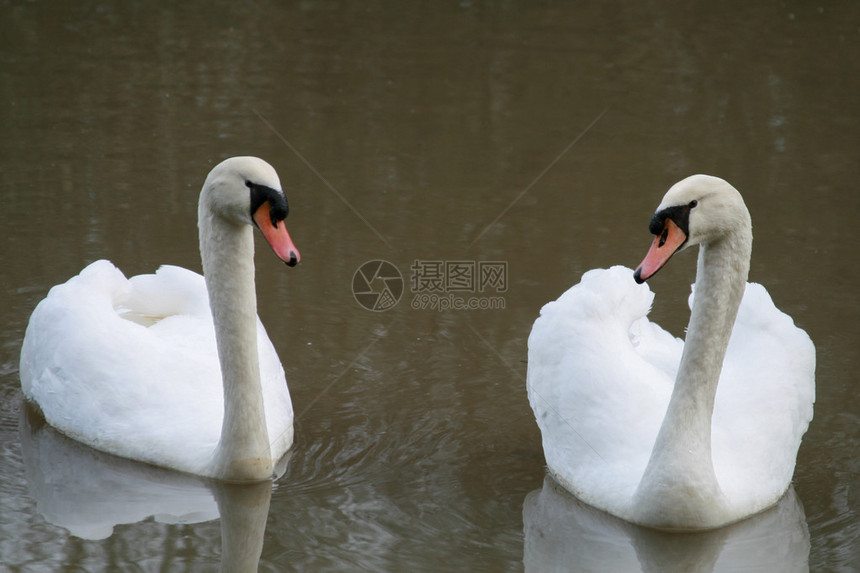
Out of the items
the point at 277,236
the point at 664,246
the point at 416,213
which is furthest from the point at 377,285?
the point at 664,246

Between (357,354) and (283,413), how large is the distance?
1.24 meters

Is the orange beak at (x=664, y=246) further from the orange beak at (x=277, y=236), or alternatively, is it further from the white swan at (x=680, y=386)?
the orange beak at (x=277, y=236)

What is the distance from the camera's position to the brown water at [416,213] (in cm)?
606

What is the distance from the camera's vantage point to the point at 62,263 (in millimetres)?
9117

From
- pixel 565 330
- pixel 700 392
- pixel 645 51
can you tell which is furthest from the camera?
pixel 645 51

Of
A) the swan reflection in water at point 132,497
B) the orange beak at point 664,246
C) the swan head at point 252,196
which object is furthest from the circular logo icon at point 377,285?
the orange beak at point 664,246

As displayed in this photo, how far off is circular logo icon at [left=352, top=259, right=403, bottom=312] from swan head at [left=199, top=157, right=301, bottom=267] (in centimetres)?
280

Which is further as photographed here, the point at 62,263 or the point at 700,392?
the point at 62,263

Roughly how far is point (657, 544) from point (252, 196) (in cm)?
253

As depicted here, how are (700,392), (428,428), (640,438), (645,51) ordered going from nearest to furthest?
(700,392)
(640,438)
(428,428)
(645,51)

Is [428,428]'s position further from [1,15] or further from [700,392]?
[1,15]

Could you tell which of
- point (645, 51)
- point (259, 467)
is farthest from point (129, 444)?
point (645, 51)

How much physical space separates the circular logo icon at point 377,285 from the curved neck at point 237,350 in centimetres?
245

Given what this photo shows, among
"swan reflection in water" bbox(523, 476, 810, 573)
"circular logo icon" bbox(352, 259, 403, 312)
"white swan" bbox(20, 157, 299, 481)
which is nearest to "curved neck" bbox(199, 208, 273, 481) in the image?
"white swan" bbox(20, 157, 299, 481)
